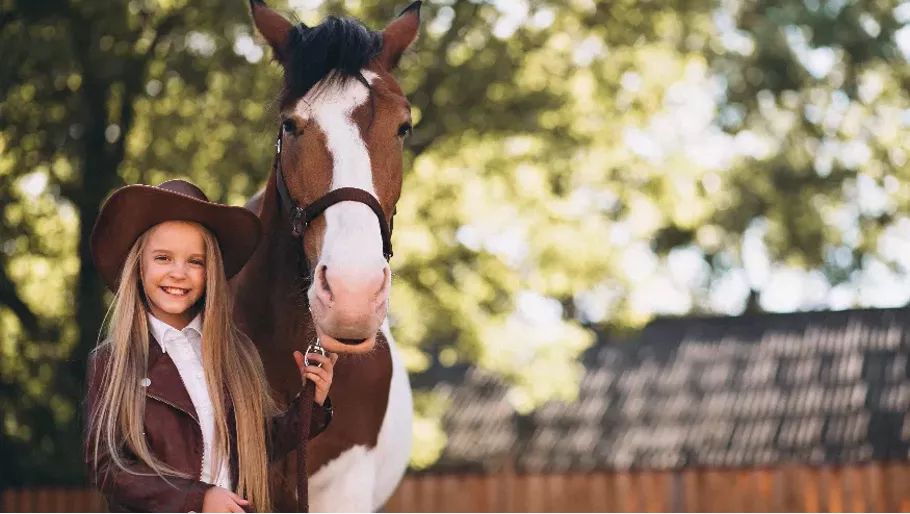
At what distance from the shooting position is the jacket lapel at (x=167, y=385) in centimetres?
279

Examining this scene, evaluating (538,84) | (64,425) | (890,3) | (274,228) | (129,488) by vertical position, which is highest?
(890,3)

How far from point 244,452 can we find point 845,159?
64.5 ft

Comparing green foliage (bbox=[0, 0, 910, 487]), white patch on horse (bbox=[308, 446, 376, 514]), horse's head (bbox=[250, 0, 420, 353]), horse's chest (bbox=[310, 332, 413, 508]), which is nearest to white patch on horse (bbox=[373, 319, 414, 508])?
horse's chest (bbox=[310, 332, 413, 508])

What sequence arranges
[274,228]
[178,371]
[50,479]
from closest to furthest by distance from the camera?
[178,371], [274,228], [50,479]

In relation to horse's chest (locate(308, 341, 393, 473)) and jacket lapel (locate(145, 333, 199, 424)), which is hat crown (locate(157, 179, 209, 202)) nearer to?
jacket lapel (locate(145, 333, 199, 424))

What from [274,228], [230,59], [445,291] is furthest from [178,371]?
[445,291]

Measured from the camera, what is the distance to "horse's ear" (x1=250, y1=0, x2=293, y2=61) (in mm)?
3453

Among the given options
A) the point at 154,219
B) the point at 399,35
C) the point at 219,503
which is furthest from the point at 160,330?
the point at 399,35

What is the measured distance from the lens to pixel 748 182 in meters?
20.4

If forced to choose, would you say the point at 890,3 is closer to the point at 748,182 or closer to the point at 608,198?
the point at 748,182

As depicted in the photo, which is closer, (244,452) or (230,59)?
(244,452)

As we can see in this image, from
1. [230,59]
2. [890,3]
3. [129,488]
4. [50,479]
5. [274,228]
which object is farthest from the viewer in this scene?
[890,3]

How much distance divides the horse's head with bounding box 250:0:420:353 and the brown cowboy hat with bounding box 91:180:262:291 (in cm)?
19

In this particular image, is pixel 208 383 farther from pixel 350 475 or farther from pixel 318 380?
pixel 350 475
